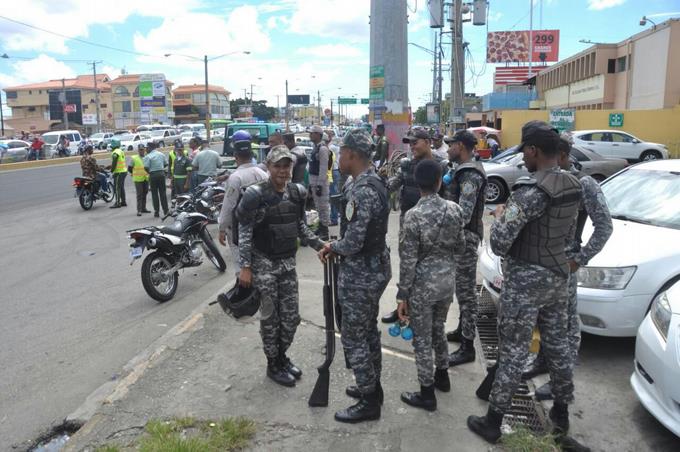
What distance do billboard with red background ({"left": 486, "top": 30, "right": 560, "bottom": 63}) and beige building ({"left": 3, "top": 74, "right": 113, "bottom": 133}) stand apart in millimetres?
56483

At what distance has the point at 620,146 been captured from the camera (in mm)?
20953

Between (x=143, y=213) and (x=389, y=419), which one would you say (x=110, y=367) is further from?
(x=143, y=213)

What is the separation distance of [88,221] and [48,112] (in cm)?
8678

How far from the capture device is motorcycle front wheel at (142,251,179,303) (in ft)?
20.6

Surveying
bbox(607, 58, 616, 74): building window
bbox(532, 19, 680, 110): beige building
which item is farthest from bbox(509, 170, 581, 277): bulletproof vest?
bbox(607, 58, 616, 74): building window

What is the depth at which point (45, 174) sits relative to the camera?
23859 millimetres

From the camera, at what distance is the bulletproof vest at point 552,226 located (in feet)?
9.85

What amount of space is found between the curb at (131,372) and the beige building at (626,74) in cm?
2975

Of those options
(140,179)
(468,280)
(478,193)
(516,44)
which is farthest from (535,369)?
(516,44)

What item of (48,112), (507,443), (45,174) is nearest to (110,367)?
(507,443)

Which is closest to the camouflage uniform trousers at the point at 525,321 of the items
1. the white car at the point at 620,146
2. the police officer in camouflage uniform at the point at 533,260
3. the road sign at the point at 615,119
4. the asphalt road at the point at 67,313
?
the police officer in camouflage uniform at the point at 533,260

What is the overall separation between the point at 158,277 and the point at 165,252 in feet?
1.03

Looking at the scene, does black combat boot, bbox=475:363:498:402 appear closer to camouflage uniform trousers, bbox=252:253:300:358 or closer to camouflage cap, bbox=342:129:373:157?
camouflage uniform trousers, bbox=252:253:300:358

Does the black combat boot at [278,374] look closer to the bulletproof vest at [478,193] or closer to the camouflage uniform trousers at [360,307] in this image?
the camouflage uniform trousers at [360,307]
